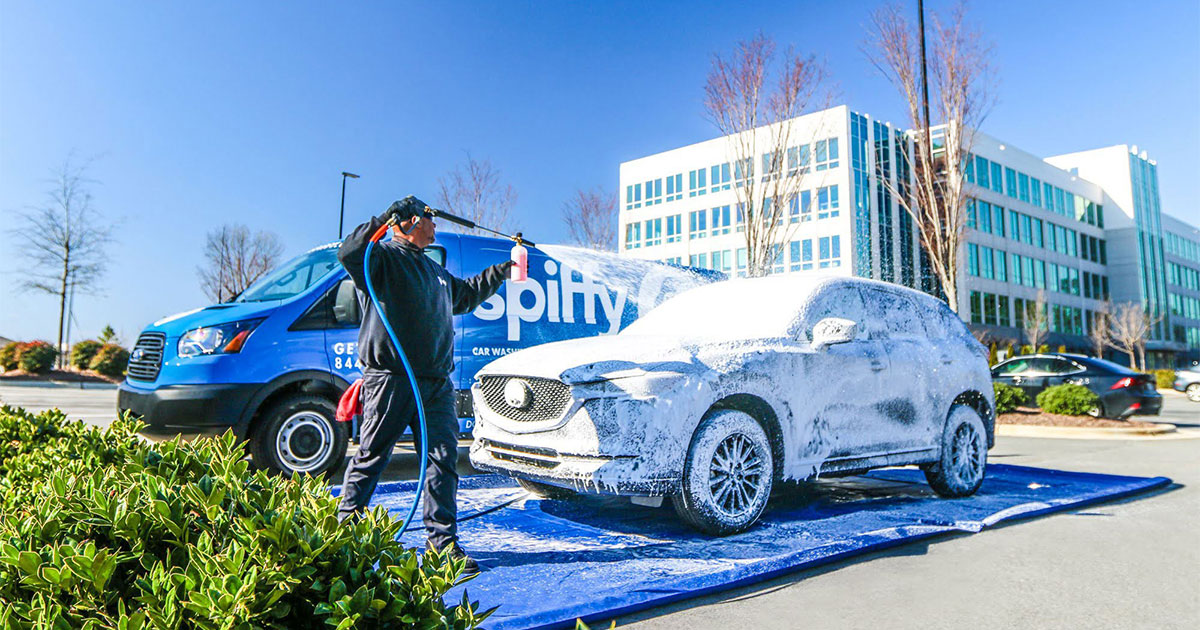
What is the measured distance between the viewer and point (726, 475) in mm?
4469

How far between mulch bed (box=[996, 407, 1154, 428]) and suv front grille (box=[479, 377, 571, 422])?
12146 mm

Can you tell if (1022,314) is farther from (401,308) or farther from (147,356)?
(401,308)

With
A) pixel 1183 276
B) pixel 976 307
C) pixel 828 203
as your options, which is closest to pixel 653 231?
pixel 828 203

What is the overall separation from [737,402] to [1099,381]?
13.1m

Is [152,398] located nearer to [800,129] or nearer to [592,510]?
[592,510]

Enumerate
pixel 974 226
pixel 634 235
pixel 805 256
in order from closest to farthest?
pixel 805 256 → pixel 974 226 → pixel 634 235

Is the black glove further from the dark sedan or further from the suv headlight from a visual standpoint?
the dark sedan

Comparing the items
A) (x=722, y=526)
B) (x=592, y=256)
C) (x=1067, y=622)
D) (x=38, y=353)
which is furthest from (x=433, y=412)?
(x=38, y=353)

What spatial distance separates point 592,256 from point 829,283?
138 inches

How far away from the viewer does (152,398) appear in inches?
239

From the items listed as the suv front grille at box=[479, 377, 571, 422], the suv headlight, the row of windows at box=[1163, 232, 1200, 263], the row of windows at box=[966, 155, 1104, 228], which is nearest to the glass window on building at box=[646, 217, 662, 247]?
the row of windows at box=[966, 155, 1104, 228]

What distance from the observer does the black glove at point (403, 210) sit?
12.2ft

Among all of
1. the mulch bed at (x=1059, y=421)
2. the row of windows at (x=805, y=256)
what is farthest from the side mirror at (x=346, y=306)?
the row of windows at (x=805, y=256)

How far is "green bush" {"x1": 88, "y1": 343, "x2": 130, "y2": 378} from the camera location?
28438mm
